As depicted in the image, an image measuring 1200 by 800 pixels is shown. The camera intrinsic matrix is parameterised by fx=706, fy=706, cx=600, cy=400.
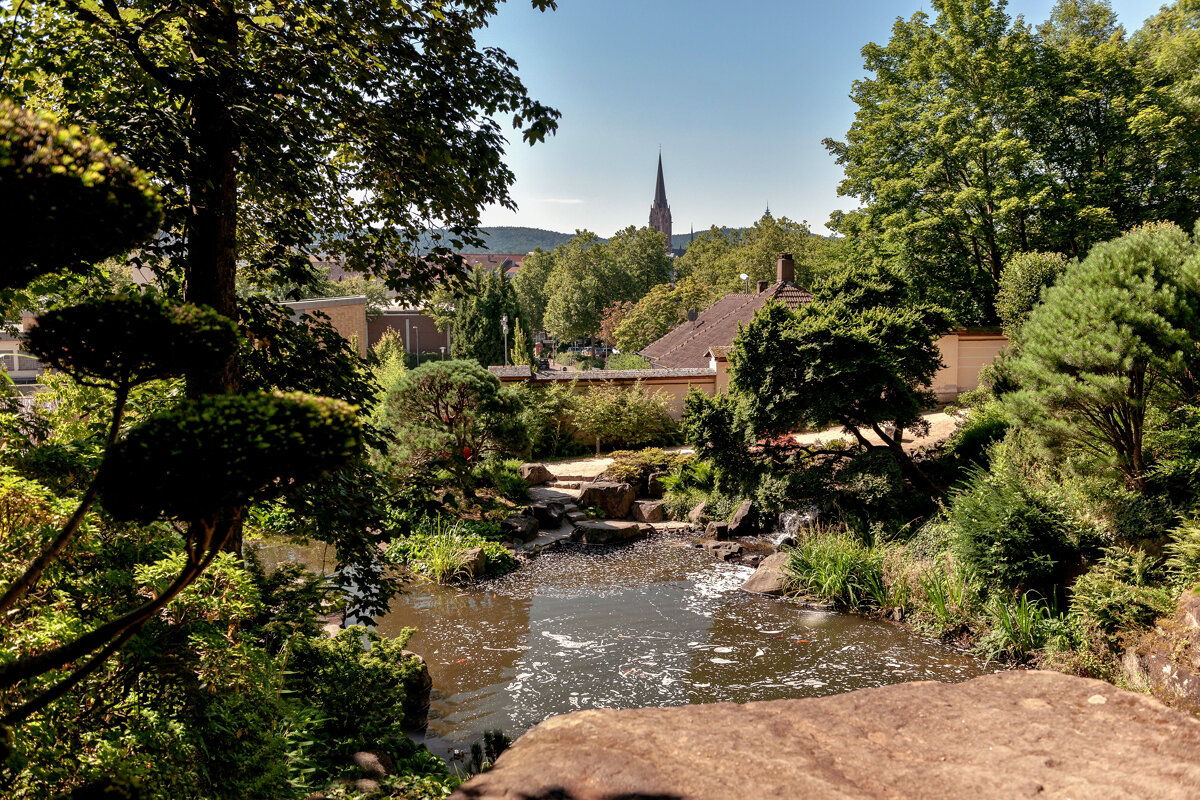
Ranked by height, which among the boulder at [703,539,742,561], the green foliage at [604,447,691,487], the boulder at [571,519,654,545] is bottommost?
the boulder at [703,539,742,561]

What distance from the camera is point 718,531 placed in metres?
13.3

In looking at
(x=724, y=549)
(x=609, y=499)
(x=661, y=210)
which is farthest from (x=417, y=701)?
(x=661, y=210)

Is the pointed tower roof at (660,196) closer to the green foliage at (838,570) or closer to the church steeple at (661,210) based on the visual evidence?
the church steeple at (661,210)

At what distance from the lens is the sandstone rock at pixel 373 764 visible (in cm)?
466

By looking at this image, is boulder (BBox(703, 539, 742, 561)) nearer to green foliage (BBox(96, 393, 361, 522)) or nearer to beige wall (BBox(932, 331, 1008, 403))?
green foliage (BBox(96, 393, 361, 522))

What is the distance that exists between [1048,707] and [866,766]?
1.43m

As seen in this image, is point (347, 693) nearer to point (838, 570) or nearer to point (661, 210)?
point (838, 570)

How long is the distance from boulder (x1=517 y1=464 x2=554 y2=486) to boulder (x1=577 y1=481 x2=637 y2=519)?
1.43 meters

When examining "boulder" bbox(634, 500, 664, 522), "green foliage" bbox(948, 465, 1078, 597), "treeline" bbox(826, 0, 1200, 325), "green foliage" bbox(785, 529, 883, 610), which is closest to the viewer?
"green foliage" bbox(948, 465, 1078, 597)

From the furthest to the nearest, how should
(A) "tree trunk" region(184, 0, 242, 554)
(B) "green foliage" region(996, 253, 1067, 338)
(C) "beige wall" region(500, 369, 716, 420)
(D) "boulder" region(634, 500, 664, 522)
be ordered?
(C) "beige wall" region(500, 369, 716, 420), (B) "green foliage" region(996, 253, 1067, 338), (D) "boulder" region(634, 500, 664, 522), (A) "tree trunk" region(184, 0, 242, 554)

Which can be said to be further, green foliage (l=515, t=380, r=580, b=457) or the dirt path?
green foliage (l=515, t=380, r=580, b=457)

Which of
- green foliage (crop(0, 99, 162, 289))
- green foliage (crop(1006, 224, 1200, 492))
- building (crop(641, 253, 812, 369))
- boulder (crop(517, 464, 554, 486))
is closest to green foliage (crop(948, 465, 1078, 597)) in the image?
green foliage (crop(1006, 224, 1200, 492))

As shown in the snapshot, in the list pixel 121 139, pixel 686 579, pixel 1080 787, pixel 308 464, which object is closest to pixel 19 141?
pixel 308 464

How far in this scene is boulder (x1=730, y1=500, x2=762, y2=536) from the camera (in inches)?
521
